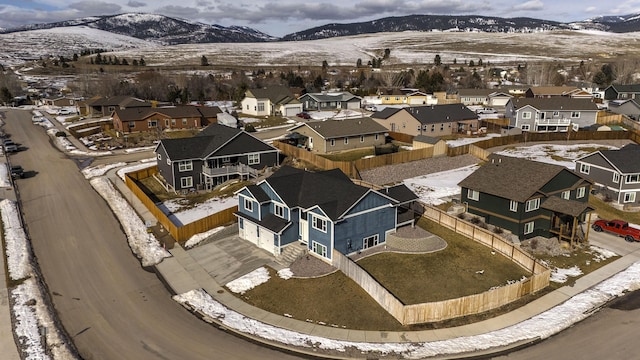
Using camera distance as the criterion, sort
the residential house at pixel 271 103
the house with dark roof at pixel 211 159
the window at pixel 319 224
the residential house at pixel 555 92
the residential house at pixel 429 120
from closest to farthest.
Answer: the window at pixel 319 224, the house with dark roof at pixel 211 159, the residential house at pixel 429 120, the residential house at pixel 271 103, the residential house at pixel 555 92

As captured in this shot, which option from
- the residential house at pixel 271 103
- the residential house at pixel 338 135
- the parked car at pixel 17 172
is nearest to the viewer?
the parked car at pixel 17 172

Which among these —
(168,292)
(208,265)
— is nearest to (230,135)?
(208,265)

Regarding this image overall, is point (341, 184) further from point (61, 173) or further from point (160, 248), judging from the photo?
point (61, 173)

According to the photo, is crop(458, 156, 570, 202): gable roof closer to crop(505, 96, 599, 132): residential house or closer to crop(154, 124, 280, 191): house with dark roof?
crop(154, 124, 280, 191): house with dark roof

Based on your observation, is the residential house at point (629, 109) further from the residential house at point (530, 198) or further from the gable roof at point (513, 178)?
the gable roof at point (513, 178)

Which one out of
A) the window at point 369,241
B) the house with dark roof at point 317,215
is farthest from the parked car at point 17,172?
the window at point 369,241

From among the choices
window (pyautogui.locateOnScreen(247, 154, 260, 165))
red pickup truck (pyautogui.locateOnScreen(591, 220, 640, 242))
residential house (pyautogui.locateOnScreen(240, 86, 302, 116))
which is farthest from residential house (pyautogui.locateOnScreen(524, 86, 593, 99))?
window (pyautogui.locateOnScreen(247, 154, 260, 165))

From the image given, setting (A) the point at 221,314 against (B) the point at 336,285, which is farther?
(B) the point at 336,285
